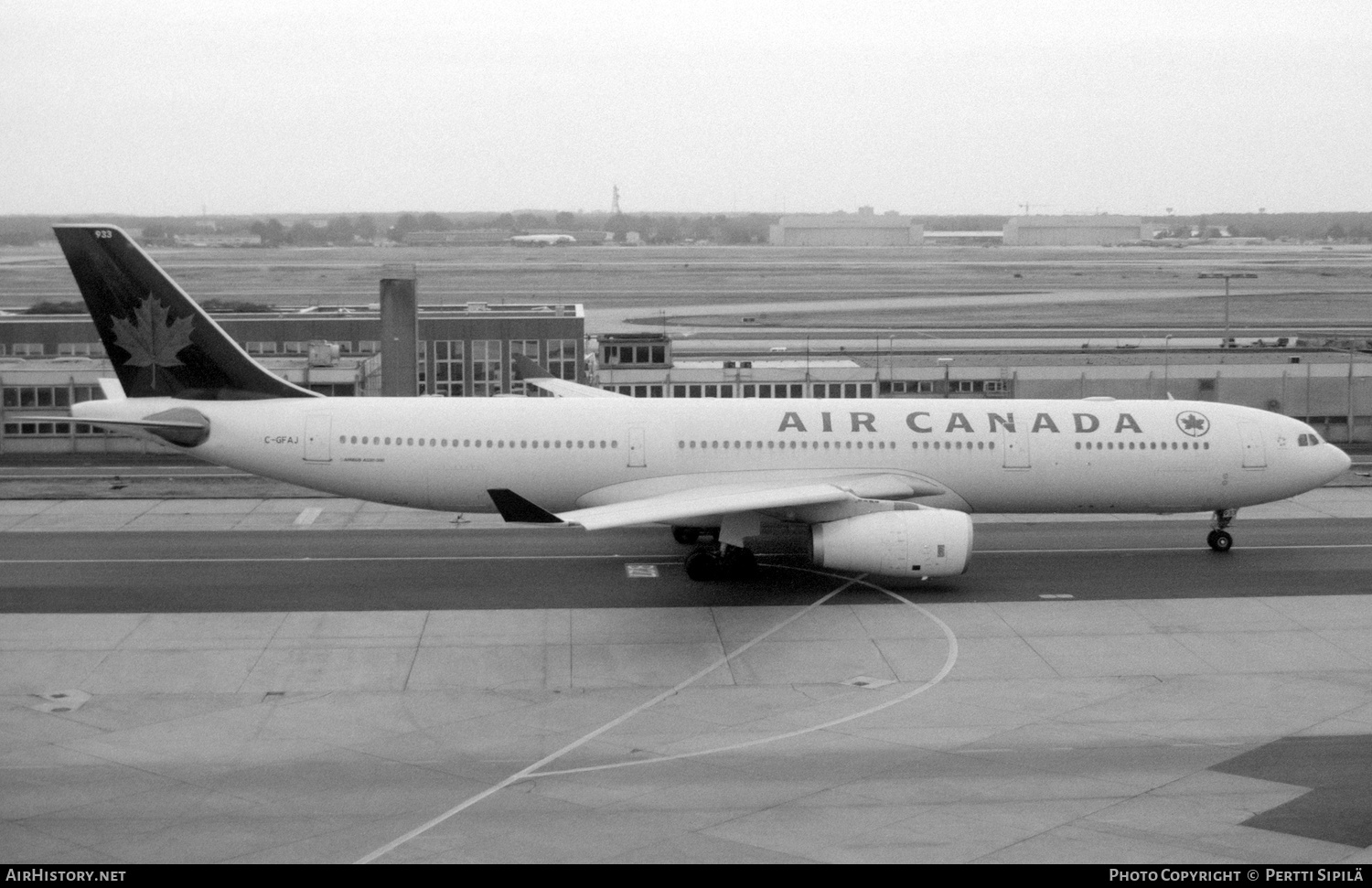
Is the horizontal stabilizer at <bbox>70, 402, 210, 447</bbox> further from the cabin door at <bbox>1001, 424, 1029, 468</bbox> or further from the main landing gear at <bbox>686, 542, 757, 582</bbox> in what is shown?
the cabin door at <bbox>1001, 424, 1029, 468</bbox>

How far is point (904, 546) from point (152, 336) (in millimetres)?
16285

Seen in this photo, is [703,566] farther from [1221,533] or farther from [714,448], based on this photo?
[1221,533]

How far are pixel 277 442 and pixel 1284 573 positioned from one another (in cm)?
2119

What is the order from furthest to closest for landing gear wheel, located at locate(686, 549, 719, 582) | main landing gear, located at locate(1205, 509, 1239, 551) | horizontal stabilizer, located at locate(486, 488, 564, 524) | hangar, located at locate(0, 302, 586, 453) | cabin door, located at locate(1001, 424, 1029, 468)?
1. hangar, located at locate(0, 302, 586, 453)
2. main landing gear, located at locate(1205, 509, 1239, 551)
3. cabin door, located at locate(1001, 424, 1029, 468)
4. landing gear wheel, located at locate(686, 549, 719, 582)
5. horizontal stabilizer, located at locate(486, 488, 564, 524)

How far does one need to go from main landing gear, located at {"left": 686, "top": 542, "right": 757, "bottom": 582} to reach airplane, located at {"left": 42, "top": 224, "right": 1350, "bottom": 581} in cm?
8

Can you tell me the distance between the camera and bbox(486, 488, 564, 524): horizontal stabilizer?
2477 centimetres

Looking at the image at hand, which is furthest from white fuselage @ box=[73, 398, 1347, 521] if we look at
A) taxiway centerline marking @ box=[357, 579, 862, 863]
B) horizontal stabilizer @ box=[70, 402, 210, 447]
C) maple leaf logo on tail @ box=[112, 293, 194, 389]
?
taxiway centerline marking @ box=[357, 579, 862, 863]

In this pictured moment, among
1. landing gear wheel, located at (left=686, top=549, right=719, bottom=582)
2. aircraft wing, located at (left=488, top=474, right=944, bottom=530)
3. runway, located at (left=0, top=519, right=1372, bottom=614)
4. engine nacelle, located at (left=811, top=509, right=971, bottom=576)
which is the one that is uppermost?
aircraft wing, located at (left=488, top=474, right=944, bottom=530)

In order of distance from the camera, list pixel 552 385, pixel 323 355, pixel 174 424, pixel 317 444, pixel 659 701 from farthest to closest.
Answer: pixel 323 355 < pixel 552 385 < pixel 174 424 < pixel 317 444 < pixel 659 701

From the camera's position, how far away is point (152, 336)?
31141 millimetres

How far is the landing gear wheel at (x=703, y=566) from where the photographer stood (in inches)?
1170

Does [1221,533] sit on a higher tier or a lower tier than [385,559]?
higher

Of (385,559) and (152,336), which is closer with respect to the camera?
(152,336)

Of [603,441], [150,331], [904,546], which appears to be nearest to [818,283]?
[603,441]
